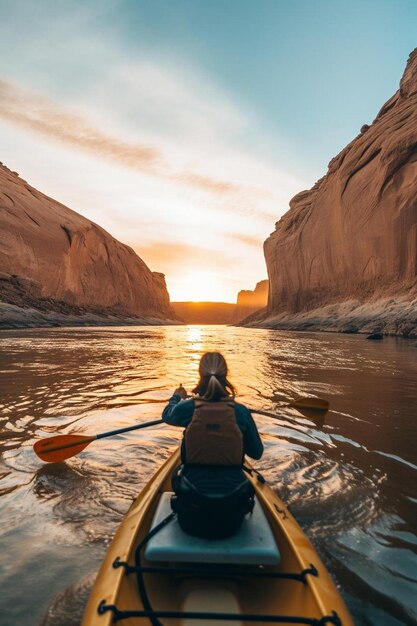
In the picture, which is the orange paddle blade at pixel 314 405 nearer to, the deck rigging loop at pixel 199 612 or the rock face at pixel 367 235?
the deck rigging loop at pixel 199 612

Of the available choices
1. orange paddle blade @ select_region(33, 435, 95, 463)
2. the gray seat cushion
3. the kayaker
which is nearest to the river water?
orange paddle blade @ select_region(33, 435, 95, 463)

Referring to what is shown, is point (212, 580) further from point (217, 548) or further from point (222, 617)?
point (222, 617)

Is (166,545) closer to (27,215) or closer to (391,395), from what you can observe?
(391,395)

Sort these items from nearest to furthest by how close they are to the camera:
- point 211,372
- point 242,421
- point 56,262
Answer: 1. point 242,421
2. point 211,372
3. point 56,262

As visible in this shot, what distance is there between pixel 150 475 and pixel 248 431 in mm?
2161

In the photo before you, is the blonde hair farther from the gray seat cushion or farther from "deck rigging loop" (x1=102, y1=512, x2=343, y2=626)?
"deck rigging loop" (x1=102, y1=512, x2=343, y2=626)

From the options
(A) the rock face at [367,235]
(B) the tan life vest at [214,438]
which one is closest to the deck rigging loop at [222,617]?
(B) the tan life vest at [214,438]

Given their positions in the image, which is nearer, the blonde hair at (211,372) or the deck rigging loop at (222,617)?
the deck rigging loop at (222,617)

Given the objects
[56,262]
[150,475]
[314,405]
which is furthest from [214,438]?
[56,262]

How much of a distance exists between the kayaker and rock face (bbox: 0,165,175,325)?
117 ft

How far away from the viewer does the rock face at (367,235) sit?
33.1 m

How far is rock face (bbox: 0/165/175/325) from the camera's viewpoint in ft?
142

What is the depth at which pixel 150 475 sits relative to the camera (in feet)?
13.7

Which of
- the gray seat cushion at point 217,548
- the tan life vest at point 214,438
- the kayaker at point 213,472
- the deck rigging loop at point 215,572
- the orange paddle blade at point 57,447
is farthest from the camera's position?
the orange paddle blade at point 57,447
